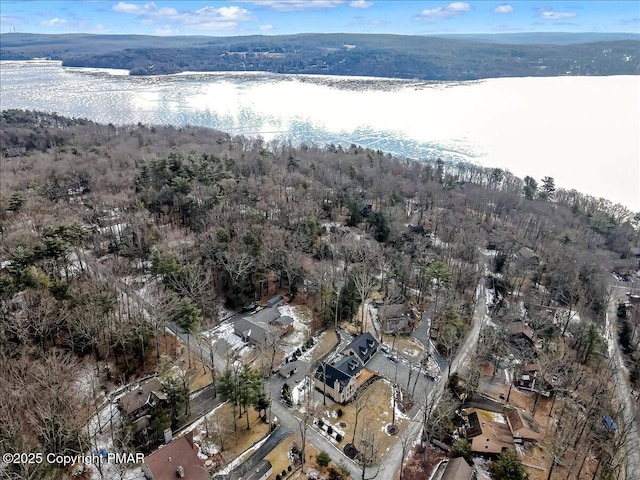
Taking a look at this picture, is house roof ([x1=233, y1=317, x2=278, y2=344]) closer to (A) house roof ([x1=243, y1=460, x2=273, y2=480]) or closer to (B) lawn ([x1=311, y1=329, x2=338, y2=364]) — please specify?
(B) lawn ([x1=311, y1=329, x2=338, y2=364])

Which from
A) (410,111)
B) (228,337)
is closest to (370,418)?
(228,337)

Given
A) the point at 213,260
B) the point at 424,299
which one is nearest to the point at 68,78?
the point at 213,260

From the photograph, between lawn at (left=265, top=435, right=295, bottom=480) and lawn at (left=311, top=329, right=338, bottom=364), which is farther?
lawn at (left=311, top=329, right=338, bottom=364)

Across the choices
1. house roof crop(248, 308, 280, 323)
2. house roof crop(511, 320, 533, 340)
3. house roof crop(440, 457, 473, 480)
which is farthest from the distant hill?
house roof crop(440, 457, 473, 480)

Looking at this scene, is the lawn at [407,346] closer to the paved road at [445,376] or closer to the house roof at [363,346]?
the house roof at [363,346]

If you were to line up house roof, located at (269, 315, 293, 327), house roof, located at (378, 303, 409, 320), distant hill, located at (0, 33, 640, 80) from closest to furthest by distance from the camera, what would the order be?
house roof, located at (269, 315, 293, 327), house roof, located at (378, 303, 409, 320), distant hill, located at (0, 33, 640, 80)

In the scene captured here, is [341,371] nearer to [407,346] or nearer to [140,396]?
[407,346]
